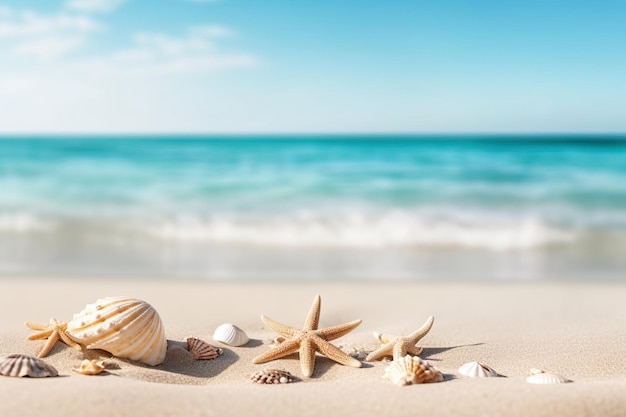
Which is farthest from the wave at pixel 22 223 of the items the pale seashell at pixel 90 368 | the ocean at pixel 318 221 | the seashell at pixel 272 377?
the seashell at pixel 272 377

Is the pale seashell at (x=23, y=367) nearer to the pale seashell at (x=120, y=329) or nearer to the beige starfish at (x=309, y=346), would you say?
the pale seashell at (x=120, y=329)

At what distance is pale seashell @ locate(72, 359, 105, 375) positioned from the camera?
2.84m

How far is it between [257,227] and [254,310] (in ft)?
16.2

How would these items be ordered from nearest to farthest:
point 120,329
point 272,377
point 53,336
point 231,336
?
point 272,377, point 120,329, point 53,336, point 231,336

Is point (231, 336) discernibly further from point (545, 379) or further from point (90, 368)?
point (545, 379)

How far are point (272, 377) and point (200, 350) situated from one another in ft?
2.13

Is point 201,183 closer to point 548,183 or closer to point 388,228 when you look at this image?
point 388,228

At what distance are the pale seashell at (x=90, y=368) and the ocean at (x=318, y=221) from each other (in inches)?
130

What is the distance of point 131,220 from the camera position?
1061 centimetres

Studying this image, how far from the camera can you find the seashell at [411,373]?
2730mm

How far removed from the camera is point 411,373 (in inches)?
109

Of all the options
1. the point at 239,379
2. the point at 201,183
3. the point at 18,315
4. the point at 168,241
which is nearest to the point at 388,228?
the point at 168,241

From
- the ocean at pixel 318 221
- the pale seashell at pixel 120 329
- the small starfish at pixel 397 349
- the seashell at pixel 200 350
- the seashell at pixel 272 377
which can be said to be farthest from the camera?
the ocean at pixel 318 221

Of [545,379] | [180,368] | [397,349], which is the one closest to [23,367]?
[180,368]
